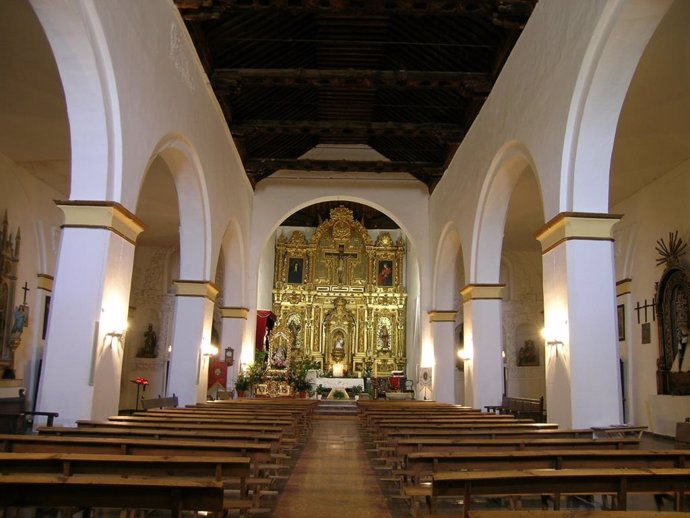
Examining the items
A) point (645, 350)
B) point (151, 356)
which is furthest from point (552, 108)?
point (151, 356)

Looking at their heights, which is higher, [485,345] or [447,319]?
[447,319]

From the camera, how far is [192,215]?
11.6 m

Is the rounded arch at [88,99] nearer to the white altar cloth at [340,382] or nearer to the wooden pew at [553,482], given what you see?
the wooden pew at [553,482]

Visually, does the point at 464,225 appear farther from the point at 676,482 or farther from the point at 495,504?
the point at 676,482

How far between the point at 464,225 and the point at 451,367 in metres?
4.17

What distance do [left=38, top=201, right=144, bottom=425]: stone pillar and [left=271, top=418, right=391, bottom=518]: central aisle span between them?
2.33m

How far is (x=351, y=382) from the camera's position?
71.4 ft

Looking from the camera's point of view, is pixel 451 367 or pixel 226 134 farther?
pixel 451 367

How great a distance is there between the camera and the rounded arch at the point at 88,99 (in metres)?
6.32

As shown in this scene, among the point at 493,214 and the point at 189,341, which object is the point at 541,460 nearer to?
the point at 493,214

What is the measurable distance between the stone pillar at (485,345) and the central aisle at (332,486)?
270 centimetres

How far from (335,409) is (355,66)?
907cm

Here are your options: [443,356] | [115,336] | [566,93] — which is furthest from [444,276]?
[115,336]

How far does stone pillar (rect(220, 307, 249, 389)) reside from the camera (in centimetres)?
1591
